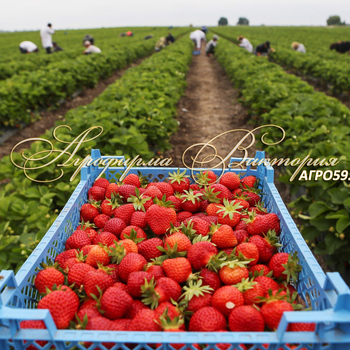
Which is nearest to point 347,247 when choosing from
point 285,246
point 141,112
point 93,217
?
point 285,246

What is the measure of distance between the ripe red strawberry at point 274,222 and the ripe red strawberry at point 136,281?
769mm

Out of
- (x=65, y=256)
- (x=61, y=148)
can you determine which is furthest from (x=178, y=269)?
(x=61, y=148)

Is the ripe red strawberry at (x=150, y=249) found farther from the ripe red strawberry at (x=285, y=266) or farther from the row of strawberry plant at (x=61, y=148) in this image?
the row of strawberry plant at (x=61, y=148)

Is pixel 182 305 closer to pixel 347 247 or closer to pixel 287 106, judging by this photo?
pixel 347 247

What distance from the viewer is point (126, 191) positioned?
7.15 ft

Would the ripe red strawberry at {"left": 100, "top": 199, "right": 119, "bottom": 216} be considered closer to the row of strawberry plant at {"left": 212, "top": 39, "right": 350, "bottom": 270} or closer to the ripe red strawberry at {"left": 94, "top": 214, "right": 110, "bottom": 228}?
the ripe red strawberry at {"left": 94, "top": 214, "right": 110, "bottom": 228}

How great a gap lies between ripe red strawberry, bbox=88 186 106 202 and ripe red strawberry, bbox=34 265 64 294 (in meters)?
0.79

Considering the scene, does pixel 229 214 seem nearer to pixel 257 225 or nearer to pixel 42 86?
pixel 257 225

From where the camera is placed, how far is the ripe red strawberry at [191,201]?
208cm

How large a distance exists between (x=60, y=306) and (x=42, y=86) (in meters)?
9.00

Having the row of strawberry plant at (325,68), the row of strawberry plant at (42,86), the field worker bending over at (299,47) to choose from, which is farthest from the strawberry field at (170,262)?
the field worker bending over at (299,47)

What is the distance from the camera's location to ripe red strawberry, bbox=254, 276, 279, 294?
57.7 inches

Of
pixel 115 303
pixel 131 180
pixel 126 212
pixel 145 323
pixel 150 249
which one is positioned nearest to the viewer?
pixel 145 323

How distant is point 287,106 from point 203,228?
14.6 ft
